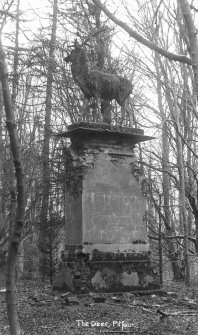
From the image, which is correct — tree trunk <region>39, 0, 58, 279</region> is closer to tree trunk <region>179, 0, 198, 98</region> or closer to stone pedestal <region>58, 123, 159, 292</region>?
stone pedestal <region>58, 123, 159, 292</region>

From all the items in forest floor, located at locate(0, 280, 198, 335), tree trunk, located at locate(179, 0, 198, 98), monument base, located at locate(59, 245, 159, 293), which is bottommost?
forest floor, located at locate(0, 280, 198, 335)

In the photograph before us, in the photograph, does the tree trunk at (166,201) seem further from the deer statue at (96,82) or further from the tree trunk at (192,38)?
the tree trunk at (192,38)

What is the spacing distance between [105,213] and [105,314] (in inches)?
130

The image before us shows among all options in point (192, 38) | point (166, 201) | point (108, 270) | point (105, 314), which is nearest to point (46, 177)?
point (166, 201)

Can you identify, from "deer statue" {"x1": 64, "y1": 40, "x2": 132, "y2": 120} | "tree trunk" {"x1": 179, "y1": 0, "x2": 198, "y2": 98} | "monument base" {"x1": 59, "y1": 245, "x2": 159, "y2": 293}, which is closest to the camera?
"tree trunk" {"x1": 179, "y1": 0, "x2": 198, "y2": 98}

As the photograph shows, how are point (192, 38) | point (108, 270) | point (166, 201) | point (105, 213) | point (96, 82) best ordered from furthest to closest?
point (166, 201) → point (96, 82) → point (105, 213) → point (108, 270) → point (192, 38)

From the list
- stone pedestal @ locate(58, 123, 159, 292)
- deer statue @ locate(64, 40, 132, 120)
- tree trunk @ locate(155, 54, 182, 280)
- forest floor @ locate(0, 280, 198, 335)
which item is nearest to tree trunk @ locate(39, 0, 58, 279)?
tree trunk @ locate(155, 54, 182, 280)

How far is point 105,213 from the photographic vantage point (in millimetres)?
11859

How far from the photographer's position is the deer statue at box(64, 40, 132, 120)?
12.5m

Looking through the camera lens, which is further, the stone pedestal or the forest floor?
the stone pedestal

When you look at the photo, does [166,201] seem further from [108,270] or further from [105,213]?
[108,270]

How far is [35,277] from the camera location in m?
18.6

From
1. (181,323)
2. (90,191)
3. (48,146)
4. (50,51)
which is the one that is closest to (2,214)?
(48,146)

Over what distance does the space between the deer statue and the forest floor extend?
5.16 m
